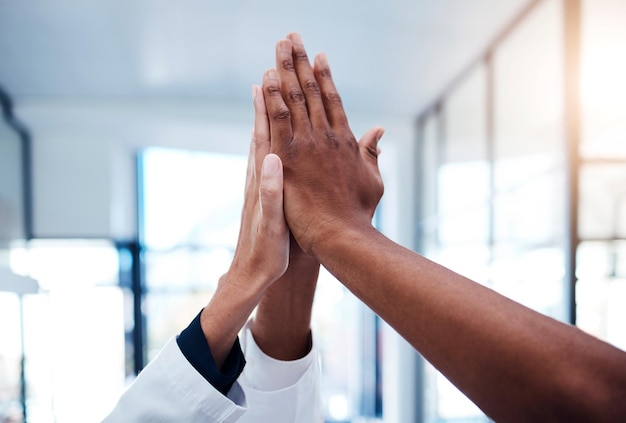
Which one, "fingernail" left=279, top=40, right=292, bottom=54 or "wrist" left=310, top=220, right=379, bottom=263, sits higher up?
"fingernail" left=279, top=40, right=292, bottom=54

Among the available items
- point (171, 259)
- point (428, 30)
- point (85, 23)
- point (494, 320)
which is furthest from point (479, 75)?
point (171, 259)

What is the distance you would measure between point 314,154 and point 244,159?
16.3 feet

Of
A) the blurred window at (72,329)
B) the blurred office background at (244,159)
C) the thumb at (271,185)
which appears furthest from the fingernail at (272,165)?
the blurred window at (72,329)

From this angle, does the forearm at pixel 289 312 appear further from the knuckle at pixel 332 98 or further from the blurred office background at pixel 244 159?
the blurred office background at pixel 244 159

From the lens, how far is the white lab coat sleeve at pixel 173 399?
78 cm

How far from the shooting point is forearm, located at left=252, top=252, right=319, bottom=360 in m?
0.96

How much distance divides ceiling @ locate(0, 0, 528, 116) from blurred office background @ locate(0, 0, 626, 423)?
2 centimetres

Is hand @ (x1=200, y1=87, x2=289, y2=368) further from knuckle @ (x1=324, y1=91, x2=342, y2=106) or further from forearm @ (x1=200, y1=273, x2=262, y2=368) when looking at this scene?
knuckle @ (x1=324, y1=91, x2=342, y2=106)

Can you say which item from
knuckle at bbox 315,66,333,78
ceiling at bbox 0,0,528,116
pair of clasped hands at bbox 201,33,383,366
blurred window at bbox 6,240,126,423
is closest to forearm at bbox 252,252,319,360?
pair of clasped hands at bbox 201,33,383,366

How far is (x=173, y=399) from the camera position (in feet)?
2.57

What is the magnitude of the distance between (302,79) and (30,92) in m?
4.18

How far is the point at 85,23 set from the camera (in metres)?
3.27

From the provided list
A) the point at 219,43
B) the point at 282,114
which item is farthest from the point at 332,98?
the point at 219,43

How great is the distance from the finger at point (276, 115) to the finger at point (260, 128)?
0.04 ft
